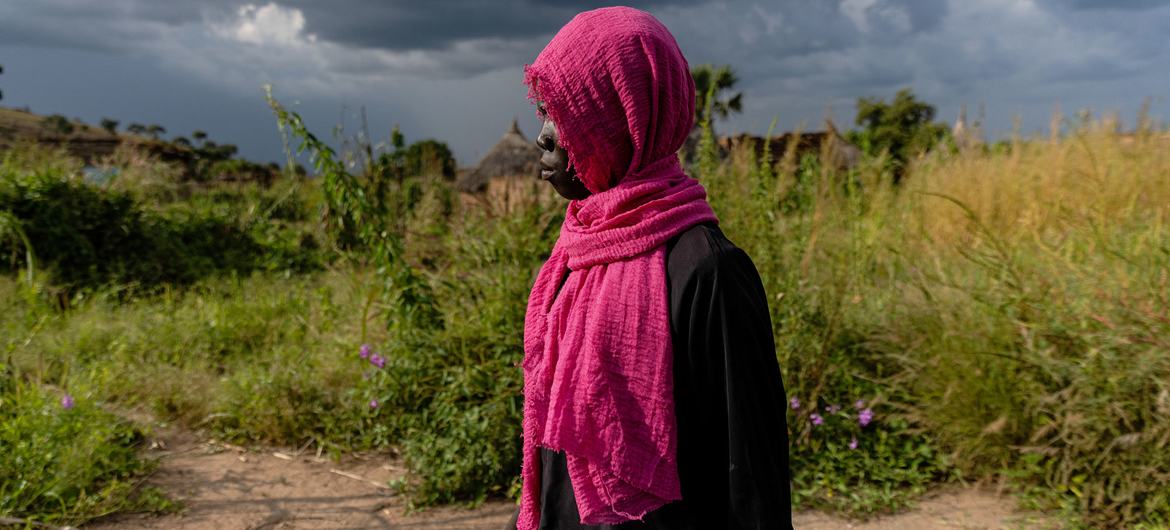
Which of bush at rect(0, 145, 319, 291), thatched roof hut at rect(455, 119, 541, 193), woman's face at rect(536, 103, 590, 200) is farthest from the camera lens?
thatched roof hut at rect(455, 119, 541, 193)

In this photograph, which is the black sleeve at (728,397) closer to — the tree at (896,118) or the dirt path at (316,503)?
the dirt path at (316,503)

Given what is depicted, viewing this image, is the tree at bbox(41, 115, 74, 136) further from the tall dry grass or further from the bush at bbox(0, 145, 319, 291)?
the tall dry grass

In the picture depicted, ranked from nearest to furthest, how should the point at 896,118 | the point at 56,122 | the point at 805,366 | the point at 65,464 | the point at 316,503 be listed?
the point at 65,464, the point at 316,503, the point at 805,366, the point at 896,118, the point at 56,122

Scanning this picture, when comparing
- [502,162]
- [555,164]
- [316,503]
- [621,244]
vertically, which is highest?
[502,162]

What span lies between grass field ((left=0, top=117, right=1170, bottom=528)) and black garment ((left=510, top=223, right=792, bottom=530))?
2.30 metres

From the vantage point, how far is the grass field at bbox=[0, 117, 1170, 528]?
10.9 ft

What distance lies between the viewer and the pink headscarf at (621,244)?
1.36 m

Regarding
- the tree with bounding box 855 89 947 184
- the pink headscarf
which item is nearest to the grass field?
the pink headscarf

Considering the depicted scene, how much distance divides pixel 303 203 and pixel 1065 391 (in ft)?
32.2

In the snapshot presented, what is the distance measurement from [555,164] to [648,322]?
1.16ft

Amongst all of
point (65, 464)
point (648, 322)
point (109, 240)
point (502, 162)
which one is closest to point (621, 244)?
point (648, 322)

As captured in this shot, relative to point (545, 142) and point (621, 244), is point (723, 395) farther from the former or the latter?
point (545, 142)

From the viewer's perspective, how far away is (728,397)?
49.8 inches

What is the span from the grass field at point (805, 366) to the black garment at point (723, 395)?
7.54 ft
